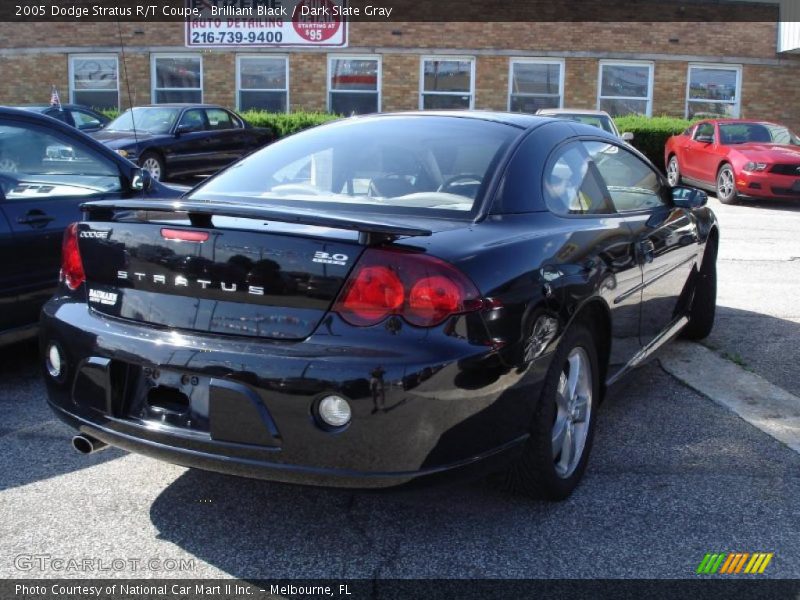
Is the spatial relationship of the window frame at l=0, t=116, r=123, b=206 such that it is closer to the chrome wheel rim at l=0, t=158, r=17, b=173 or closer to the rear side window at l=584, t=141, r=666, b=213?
the chrome wheel rim at l=0, t=158, r=17, b=173

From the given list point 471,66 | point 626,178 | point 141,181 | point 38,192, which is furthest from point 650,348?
point 471,66

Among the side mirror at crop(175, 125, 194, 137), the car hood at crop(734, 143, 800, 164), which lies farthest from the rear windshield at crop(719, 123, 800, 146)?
the side mirror at crop(175, 125, 194, 137)

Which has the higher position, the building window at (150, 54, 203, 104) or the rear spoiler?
the building window at (150, 54, 203, 104)

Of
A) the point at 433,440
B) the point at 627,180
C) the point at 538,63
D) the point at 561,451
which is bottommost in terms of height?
the point at 561,451

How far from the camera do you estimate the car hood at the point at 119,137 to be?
13670 mm

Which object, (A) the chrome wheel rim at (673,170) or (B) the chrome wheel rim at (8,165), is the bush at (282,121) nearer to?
(A) the chrome wheel rim at (673,170)

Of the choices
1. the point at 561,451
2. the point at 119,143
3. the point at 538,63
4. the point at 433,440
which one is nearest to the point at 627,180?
the point at 561,451

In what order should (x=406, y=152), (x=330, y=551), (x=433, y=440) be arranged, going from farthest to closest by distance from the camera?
(x=406, y=152) → (x=330, y=551) → (x=433, y=440)

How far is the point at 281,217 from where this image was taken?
2902mm

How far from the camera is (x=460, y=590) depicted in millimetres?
2801

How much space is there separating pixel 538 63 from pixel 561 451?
19944mm

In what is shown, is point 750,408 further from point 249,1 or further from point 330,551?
point 249,1

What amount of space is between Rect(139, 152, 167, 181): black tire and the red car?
336 inches

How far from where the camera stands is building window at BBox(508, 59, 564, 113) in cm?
2216
